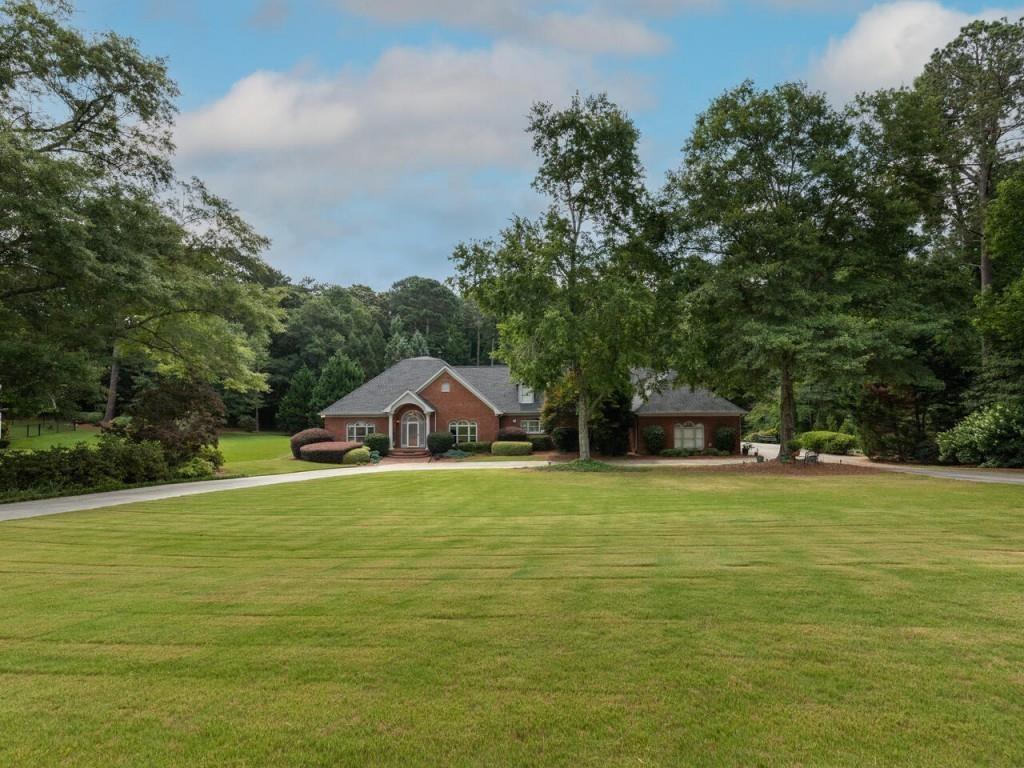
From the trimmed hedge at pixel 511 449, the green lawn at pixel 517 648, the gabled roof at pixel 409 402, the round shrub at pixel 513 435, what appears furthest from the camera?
the gabled roof at pixel 409 402

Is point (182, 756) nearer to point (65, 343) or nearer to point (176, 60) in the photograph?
point (65, 343)

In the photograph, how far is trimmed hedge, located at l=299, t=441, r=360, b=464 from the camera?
30719mm

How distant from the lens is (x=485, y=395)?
38.0m

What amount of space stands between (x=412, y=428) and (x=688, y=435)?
16.7m

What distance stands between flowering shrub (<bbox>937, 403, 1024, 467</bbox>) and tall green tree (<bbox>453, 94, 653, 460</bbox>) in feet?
40.3

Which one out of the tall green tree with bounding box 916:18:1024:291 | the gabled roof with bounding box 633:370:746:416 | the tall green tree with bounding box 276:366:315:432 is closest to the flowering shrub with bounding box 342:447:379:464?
the gabled roof with bounding box 633:370:746:416

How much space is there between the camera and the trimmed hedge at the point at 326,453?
3072 centimetres

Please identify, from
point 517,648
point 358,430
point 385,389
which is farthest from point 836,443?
point 517,648

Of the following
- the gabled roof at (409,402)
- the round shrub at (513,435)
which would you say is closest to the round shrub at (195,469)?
the gabled roof at (409,402)

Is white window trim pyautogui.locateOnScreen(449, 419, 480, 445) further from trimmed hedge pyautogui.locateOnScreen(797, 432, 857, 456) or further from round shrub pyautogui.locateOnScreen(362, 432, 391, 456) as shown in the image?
trimmed hedge pyautogui.locateOnScreen(797, 432, 857, 456)

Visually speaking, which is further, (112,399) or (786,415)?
(112,399)

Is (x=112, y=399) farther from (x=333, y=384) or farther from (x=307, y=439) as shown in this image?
(x=307, y=439)

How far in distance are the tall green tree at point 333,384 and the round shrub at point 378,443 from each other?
1537 centimetres

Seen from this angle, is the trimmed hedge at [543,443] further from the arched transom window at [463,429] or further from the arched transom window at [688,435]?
the arched transom window at [688,435]
